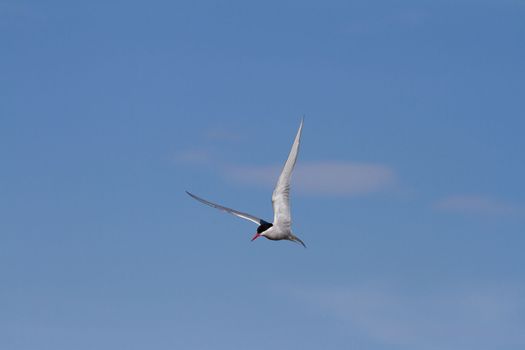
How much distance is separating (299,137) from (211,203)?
9982 millimetres

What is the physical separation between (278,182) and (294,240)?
4.08 m

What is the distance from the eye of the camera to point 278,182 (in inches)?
2835

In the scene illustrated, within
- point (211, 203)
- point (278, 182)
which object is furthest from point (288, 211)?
point (211, 203)

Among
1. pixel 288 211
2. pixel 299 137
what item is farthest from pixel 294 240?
pixel 299 137

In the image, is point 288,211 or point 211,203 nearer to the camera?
point 288,211

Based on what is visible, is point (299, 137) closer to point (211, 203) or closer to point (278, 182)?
point (278, 182)

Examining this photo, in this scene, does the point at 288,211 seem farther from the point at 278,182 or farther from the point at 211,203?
the point at 211,203

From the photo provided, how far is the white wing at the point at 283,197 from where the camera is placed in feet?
233

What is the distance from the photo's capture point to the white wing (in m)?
71.1

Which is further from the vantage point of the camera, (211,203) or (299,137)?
(211,203)

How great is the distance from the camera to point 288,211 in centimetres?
7256

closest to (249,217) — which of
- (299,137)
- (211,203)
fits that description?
(211,203)

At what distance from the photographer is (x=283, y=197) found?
2844 inches

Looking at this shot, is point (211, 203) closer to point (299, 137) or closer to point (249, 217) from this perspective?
point (249, 217)
